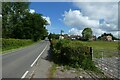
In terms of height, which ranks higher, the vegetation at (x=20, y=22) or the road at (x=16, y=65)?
the vegetation at (x=20, y=22)

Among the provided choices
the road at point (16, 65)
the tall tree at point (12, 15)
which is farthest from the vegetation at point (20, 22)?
the road at point (16, 65)

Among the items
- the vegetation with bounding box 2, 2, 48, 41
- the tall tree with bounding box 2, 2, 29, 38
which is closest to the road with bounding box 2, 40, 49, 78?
the vegetation with bounding box 2, 2, 48, 41

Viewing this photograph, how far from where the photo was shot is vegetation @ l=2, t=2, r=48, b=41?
287ft

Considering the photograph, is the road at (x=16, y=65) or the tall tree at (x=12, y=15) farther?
the tall tree at (x=12, y=15)

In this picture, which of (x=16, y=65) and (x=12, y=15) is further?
(x=12, y=15)

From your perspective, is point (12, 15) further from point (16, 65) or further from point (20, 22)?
point (16, 65)

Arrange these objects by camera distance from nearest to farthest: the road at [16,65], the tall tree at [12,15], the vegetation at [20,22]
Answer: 1. the road at [16,65]
2. the tall tree at [12,15]
3. the vegetation at [20,22]

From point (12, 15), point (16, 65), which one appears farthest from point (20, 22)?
point (16, 65)

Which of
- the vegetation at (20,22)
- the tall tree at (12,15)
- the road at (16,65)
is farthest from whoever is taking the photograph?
the vegetation at (20,22)

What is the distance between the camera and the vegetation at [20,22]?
8736 centimetres

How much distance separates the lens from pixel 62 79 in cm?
→ 1164

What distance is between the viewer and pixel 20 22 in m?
98.6

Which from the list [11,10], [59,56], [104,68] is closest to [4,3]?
[11,10]

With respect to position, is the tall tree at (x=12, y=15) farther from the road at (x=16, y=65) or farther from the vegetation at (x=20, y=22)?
the road at (x=16, y=65)
